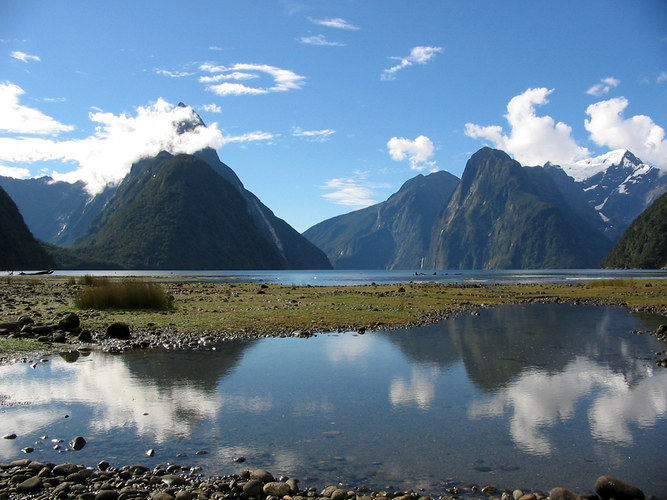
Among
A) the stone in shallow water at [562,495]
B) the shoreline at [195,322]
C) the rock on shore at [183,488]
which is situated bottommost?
the shoreline at [195,322]

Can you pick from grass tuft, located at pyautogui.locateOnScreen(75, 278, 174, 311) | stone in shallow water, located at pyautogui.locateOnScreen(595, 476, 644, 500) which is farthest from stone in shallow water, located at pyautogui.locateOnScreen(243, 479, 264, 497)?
grass tuft, located at pyautogui.locateOnScreen(75, 278, 174, 311)

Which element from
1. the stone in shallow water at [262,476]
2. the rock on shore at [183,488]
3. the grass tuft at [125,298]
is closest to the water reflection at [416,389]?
the rock on shore at [183,488]

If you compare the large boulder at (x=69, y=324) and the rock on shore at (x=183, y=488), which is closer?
the rock on shore at (x=183, y=488)

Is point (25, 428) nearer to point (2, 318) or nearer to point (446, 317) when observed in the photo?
point (2, 318)

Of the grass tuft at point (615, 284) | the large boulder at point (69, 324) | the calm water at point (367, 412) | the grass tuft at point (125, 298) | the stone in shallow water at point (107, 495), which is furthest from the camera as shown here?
the grass tuft at point (615, 284)

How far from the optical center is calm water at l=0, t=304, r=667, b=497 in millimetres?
10938

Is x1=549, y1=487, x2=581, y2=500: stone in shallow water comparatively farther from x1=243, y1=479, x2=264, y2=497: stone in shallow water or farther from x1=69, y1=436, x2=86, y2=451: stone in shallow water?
x1=69, y1=436, x2=86, y2=451: stone in shallow water

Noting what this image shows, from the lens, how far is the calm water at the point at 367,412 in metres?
10.9

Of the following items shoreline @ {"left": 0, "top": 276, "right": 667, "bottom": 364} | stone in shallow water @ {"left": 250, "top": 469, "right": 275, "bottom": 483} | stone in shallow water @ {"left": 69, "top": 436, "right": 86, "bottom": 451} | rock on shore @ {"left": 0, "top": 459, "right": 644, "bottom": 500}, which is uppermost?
stone in shallow water @ {"left": 250, "top": 469, "right": 275, "bottom": 483}

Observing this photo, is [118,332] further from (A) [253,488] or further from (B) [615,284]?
(B) [615,284]

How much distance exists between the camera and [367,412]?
14773mm

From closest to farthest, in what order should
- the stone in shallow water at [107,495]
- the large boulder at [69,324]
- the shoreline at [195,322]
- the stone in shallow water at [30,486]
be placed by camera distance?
the stone in shallow water at [107,495], the stone in shallow water at [30,486], the shoreline at [195,322], the large boulder at [69,324]

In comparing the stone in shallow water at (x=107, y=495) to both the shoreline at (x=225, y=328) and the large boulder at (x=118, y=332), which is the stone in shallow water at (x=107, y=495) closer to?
the shoreline at (x=225, y=328)

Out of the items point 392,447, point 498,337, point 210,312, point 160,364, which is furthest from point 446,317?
point 392,447
